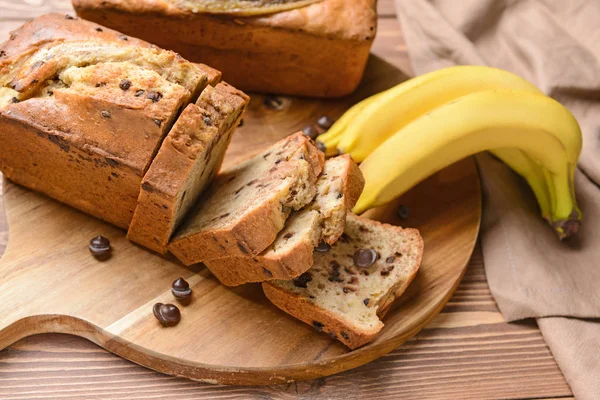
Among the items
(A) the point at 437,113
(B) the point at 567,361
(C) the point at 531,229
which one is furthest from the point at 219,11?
(B) the point at 567,361

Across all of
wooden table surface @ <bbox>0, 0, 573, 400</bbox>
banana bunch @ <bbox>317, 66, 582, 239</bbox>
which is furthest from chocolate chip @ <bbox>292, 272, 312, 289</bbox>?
banana bunch @ <bbox>317, 66, 582, 239</bbox>

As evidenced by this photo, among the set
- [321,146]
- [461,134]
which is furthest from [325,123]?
[461,134]

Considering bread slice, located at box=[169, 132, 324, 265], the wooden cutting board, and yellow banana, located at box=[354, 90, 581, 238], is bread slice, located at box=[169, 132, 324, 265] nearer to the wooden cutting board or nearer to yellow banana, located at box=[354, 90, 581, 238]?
the wooden cutting board

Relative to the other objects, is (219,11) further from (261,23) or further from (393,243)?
(393,243)

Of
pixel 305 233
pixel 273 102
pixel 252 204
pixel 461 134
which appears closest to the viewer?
pixel 305 233

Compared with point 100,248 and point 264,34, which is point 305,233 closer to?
point 100,248

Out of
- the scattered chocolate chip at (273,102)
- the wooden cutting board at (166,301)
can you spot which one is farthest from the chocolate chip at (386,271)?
the scattered chocolate chip at (273,102)
